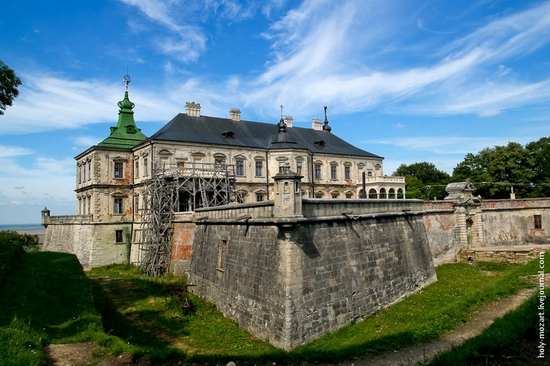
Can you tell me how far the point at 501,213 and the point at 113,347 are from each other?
101 feet

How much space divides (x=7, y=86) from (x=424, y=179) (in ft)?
200

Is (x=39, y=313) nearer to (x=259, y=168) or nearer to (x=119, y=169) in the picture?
(x=119, y=169)

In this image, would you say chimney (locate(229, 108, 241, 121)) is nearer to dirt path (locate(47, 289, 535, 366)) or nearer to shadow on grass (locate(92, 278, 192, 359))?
shadow on grass (locate(92, 278, 192, 359))

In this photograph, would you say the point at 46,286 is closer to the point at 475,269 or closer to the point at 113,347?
the point at 113,347

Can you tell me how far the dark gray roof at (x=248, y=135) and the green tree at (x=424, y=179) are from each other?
61.5 ft

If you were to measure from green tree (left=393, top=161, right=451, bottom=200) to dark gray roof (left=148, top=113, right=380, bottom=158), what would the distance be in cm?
1875

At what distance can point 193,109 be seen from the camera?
34.3m

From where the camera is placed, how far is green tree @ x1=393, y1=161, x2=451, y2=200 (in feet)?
182

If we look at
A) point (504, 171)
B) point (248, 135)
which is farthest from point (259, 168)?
point (504, 171)

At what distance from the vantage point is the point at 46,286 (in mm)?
13422

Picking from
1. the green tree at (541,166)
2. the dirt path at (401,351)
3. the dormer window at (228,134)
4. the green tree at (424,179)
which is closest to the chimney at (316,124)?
the dormer window at (228,134)

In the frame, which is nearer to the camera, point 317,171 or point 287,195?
point 287,195

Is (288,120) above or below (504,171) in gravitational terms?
above

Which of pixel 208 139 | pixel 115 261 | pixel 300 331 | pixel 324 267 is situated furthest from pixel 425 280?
pixel 115 261
